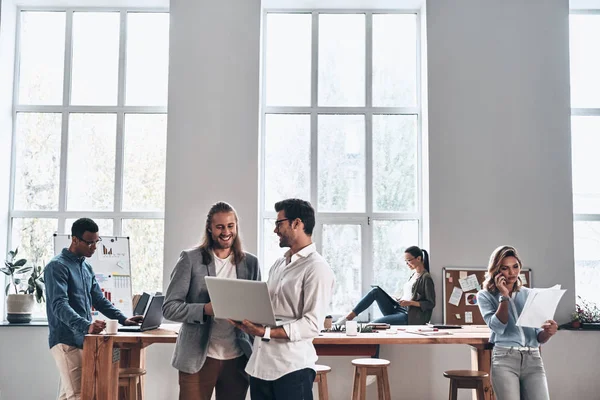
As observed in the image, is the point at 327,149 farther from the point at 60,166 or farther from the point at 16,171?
the point at 16,171

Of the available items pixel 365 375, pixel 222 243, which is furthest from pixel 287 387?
pixel 365 375

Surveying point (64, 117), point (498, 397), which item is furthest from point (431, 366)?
point (64, 117)

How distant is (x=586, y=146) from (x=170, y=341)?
4749 millimetres

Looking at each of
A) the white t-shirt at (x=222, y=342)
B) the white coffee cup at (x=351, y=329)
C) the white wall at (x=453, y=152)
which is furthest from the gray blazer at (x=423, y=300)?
the white t-shirt at (x=222, y=342)

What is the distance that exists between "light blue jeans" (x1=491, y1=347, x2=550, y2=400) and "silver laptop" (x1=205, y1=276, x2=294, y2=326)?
5.05 feet

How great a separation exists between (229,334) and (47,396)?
3.67m

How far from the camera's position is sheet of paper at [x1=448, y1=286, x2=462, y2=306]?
589 centimetres

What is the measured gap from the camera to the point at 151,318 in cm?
414

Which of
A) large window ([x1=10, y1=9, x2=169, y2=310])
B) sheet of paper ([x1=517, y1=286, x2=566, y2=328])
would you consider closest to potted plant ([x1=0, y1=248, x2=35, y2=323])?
large window ([x1=10, y1=9, x2=169, y2=310])

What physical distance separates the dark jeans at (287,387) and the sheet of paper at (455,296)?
3465mm

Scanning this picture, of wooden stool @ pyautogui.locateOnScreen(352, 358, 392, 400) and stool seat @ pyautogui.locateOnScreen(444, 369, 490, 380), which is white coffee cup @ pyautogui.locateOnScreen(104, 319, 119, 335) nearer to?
wooden stool @ pyautogui.locateOnScreen(352, 358, 392, 400)

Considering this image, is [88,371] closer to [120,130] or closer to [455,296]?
[120,130]

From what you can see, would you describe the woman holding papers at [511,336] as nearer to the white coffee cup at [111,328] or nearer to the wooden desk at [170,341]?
the wooden desk at [170,341]

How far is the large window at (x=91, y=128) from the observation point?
6.39 meters
